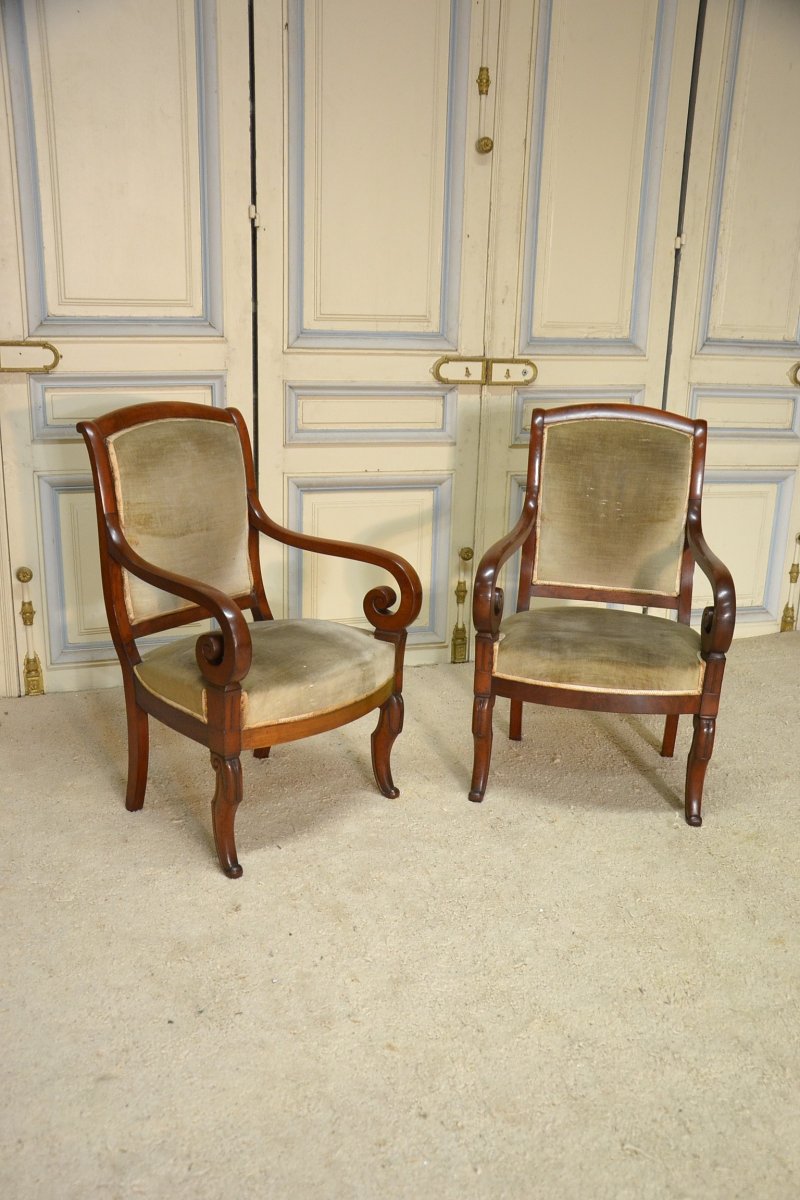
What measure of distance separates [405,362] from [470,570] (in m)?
0.71

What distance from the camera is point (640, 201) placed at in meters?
3.14

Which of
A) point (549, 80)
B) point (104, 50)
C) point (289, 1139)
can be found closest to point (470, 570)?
point (549, 80)

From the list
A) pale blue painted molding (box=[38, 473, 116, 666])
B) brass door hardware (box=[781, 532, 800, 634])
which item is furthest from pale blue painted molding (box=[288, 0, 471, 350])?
brass door hardware (box=[781, 532, 800, 634])

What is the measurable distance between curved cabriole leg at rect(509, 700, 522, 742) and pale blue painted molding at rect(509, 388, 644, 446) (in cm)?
96

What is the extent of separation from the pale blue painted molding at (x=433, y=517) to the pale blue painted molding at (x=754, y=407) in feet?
3.04

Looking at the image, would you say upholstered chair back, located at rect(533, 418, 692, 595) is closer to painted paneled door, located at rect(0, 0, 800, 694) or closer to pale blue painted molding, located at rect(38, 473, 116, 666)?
painted paneled door, located at rect(0, 0, 800, 694)

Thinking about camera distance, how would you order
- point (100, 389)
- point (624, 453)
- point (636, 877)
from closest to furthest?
point (636, 877) < point (624, 453) < point (100, 389)

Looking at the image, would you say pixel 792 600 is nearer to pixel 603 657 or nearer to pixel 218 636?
pixel 603 657

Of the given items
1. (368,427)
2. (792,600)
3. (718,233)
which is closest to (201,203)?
(368,427)

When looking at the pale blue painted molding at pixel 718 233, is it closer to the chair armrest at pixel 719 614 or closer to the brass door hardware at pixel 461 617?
the brass door hardware at pixel 461 617

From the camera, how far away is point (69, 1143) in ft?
4.47

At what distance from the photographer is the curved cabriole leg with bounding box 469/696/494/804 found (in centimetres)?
233

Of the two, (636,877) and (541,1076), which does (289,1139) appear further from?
(636,877)

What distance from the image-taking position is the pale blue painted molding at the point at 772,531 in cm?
347
